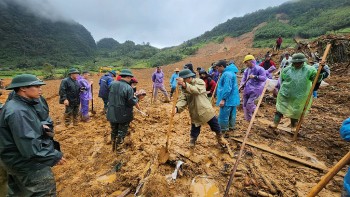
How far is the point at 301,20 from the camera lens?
1553 inches

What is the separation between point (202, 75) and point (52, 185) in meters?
4.73

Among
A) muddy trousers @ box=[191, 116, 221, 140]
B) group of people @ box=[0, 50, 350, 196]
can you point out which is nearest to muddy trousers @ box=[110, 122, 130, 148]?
group of people @ box=[0, 50, 350, 196]

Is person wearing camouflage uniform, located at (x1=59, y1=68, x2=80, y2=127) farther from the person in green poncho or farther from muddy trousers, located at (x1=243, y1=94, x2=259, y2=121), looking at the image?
the person in green poncho

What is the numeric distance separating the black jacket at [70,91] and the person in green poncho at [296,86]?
5.80 m

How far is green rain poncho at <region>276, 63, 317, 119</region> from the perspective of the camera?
4.69 metres

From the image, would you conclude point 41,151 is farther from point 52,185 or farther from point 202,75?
point 202,75

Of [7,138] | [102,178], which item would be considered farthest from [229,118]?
[7,138]

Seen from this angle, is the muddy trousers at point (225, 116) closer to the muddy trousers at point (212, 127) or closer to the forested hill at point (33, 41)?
the muddy trousers at point (212, 127)

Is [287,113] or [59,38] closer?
[287,113]

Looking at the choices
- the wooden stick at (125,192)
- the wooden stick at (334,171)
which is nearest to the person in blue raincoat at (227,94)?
the wooden stick at (125,192)

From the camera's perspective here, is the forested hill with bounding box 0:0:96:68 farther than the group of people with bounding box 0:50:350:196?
Yes

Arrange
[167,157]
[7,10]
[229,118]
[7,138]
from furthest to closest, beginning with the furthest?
[7,10] → [229,118] → [167,157] → [7,138]

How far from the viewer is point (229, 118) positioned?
18.0 ft

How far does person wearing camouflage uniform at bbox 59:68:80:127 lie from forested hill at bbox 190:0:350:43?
3267 cm
